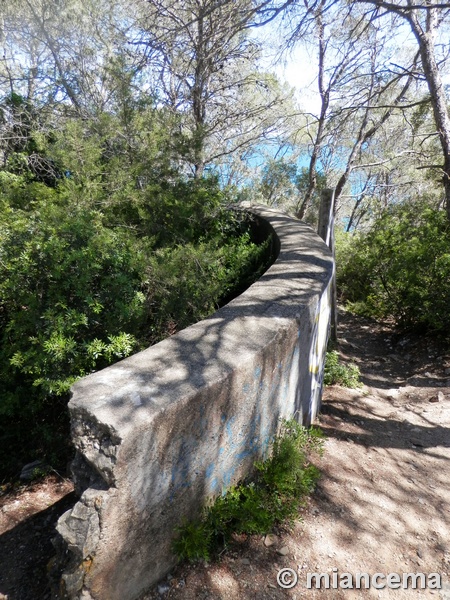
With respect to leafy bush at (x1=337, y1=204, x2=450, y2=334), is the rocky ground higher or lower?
lower

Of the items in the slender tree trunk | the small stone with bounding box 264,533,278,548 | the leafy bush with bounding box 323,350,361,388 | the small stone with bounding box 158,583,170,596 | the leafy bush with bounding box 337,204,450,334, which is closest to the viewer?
the small stone with bounding box 158,583,170,596

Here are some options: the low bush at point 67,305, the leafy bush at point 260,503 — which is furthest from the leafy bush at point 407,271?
the leafy bush at point 260,503

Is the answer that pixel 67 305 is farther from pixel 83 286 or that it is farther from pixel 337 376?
pixel 337 376

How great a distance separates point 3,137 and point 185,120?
10.4ft

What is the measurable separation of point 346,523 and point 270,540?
56 cm

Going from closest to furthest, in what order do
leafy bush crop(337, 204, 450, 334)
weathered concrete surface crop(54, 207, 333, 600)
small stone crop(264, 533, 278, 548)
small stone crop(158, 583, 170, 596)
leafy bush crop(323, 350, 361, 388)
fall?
weathered concrete surface crop(54, 207, 333, 600), small stone crop(158, 583, 170, 596), small stone crop(264, 533, 278, 548), leafy bush crop(323, 350, 361, 388), leafy bush crop(337, 204, 450, 334)

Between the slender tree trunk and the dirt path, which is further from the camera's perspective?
the slender tree trunk

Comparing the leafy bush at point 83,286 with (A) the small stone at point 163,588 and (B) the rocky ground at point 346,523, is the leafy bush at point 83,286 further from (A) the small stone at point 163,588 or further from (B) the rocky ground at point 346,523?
(A) the small stone at point 163,588

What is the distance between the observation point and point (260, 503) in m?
2.43

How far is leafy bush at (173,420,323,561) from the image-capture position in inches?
83.2

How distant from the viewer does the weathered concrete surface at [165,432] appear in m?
1.72

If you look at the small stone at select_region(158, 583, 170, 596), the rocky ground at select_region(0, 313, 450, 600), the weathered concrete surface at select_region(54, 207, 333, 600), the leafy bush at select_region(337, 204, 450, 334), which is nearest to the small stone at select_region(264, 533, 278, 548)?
the rocky ground at select_region(0, 313, 450, 600)

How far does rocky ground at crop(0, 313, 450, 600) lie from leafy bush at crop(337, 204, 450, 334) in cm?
188

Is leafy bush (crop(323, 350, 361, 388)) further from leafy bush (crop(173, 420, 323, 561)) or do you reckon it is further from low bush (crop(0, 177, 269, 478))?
leafy bush (crop(173, 420, 323, 561))
